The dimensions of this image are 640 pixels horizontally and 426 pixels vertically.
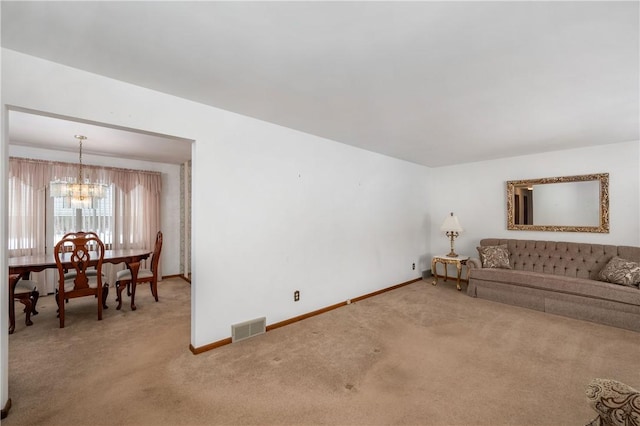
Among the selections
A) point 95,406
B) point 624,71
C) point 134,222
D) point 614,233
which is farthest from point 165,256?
point 614,233

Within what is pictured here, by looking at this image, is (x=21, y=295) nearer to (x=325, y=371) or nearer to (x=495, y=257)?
(x=325, y=371)

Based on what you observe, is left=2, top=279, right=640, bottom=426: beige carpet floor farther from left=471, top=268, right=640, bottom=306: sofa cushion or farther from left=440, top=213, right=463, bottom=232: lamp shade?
left=440, top=213, right=463, bottom=232: lamp shade

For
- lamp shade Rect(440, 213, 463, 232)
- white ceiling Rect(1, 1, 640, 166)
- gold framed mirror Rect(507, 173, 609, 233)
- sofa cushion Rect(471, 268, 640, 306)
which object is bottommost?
sofa cushion Rect(471, 268, 640, 306)

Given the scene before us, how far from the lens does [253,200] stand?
3018 millimetres

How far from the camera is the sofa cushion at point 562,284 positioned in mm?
3242

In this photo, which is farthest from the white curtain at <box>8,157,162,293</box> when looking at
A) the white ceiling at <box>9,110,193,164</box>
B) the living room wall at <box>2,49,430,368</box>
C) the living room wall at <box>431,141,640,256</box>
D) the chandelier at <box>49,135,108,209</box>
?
the living room wall at <box>431,141,640,256</box>

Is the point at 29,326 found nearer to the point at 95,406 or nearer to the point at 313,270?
the point at 95,406

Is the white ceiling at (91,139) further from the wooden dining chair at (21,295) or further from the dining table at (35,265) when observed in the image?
the wooden dining chair at (21,295)

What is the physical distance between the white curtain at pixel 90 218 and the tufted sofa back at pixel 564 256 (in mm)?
6735

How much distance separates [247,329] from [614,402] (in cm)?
275

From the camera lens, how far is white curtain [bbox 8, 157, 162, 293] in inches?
168

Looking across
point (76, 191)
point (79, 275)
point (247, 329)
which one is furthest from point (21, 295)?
point (247, 329)

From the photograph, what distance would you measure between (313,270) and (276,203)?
3.49 ft

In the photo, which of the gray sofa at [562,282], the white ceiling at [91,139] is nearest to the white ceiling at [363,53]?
the white ceiling at [91,139]
